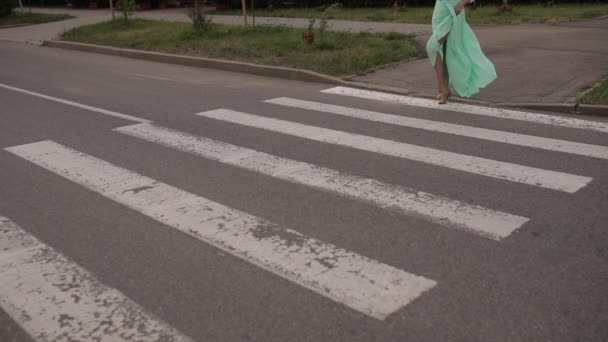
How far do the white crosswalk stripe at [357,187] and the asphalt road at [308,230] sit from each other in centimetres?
2

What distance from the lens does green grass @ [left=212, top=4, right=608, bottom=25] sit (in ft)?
51.4

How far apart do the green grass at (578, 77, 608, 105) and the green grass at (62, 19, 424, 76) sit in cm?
374

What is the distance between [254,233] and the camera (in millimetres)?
4375

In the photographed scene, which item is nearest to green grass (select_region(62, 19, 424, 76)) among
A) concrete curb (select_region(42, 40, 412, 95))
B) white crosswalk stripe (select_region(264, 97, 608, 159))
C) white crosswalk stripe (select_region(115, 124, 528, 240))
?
concrete curb (select_region(42, 40, 412, 95))

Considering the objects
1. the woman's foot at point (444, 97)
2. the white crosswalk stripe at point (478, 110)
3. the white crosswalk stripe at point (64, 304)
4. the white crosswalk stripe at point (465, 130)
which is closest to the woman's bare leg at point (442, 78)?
the woman's foot at point (444, 97)

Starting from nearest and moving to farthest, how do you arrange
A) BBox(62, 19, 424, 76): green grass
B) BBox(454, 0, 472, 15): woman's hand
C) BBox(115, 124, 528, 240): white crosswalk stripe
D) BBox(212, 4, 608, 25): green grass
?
BBox(115, 124, 528, 240): white crosswalk stripe < BBox(454, 0, 472, 15): woman's hand < BBox(62, 19, 424, 76): green grass < BBox(212, 4, 608, 25): green grass

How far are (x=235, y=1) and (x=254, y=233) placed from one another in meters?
19.9

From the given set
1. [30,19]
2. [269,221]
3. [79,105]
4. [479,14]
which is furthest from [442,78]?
[30,19]

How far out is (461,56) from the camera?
8188 mm

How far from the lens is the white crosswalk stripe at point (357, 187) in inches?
174

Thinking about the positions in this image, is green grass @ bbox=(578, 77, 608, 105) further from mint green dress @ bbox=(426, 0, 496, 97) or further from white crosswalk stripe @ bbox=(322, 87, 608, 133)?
mint green dress @ bbox=(426, 0, 496, 97)

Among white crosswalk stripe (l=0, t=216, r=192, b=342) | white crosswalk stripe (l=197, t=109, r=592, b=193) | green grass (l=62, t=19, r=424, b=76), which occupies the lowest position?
white crosswalk stripe (l=0, t=216, r=192, b=342)

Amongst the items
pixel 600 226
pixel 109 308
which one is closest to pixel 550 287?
pixel 600 226

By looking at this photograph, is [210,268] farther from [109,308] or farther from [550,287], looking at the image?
[550,287]
